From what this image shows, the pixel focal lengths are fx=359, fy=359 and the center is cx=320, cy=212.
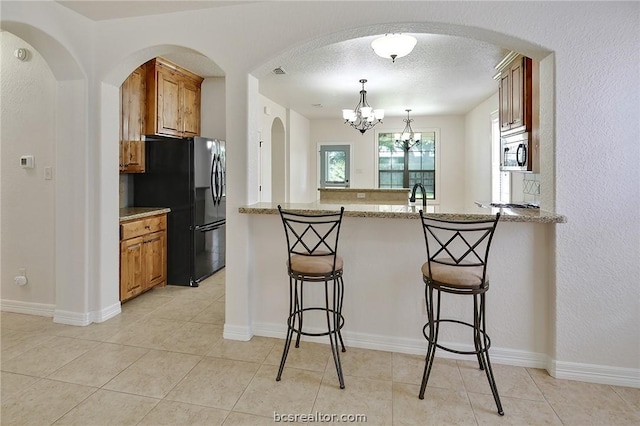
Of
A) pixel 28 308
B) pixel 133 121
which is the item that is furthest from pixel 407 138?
pixel 28 308

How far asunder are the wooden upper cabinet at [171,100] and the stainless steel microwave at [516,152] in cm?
371

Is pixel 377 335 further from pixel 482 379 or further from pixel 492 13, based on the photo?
pixel 492 13

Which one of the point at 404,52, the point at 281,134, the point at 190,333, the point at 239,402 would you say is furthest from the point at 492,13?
the point at 281,134

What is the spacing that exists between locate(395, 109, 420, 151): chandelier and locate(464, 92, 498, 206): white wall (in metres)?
1.10

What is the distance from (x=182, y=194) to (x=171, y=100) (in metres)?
1.20

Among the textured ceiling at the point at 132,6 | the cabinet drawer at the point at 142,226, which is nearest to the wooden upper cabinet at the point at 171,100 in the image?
the cabinet drawer at the point at 142,226

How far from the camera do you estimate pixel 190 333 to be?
2.87m

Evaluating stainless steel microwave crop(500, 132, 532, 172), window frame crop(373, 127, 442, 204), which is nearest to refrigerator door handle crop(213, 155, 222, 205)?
stainless steel microwave crop(500, 132, 532, 172)

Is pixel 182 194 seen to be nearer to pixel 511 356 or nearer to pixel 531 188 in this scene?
pixel 511 356

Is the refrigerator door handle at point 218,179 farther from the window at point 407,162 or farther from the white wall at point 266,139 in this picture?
the window at point 407,162

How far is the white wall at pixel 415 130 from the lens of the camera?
8.00m

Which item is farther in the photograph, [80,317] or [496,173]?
[496,173]

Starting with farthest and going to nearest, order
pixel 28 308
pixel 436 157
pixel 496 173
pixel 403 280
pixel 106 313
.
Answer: pixel 436 157 → pixel 496 173 → pixel 28 308 → pixel 106 313 → pixel 403 280

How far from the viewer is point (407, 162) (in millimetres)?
8312
